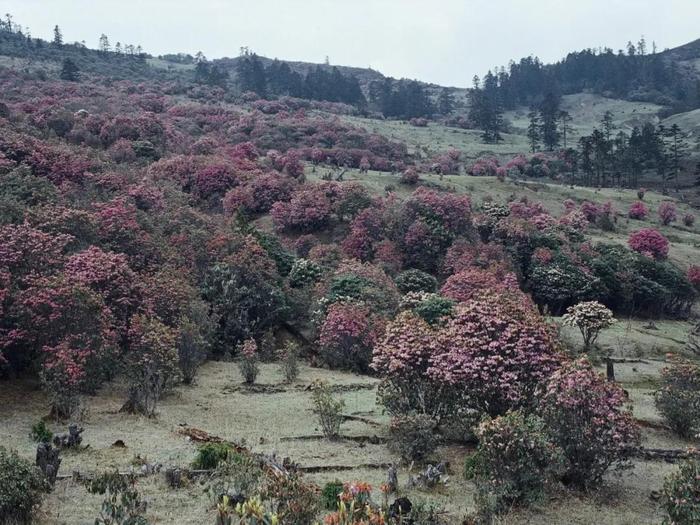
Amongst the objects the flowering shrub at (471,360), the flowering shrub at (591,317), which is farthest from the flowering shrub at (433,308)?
the flowering shrub at (471,360)

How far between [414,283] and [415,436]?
2315 centimetres

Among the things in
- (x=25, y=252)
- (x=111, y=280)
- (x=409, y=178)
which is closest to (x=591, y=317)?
(x=111, y=280)

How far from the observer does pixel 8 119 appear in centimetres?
4981

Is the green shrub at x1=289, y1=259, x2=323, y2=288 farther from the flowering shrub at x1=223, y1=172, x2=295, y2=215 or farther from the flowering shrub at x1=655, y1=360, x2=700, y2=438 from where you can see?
the flowering shrub at x1=655, y1=360, x2=700, y2=438

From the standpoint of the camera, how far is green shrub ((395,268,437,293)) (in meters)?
38.8

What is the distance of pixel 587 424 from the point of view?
1402cm

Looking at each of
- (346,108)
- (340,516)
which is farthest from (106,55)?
(340,516)

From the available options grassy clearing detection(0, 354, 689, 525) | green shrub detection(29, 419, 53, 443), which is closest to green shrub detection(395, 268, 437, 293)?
grassy clearing detection(0, 354, 689, 525)

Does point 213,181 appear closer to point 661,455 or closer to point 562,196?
point 562,196

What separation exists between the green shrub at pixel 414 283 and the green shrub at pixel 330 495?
26.0m

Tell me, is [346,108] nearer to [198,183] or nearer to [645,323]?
[198,183]

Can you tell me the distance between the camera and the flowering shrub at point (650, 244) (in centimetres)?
5050

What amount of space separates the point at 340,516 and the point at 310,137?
7268cm

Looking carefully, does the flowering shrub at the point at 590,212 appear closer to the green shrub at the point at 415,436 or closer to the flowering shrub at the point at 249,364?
the flowering shrub at the point at 249,364
